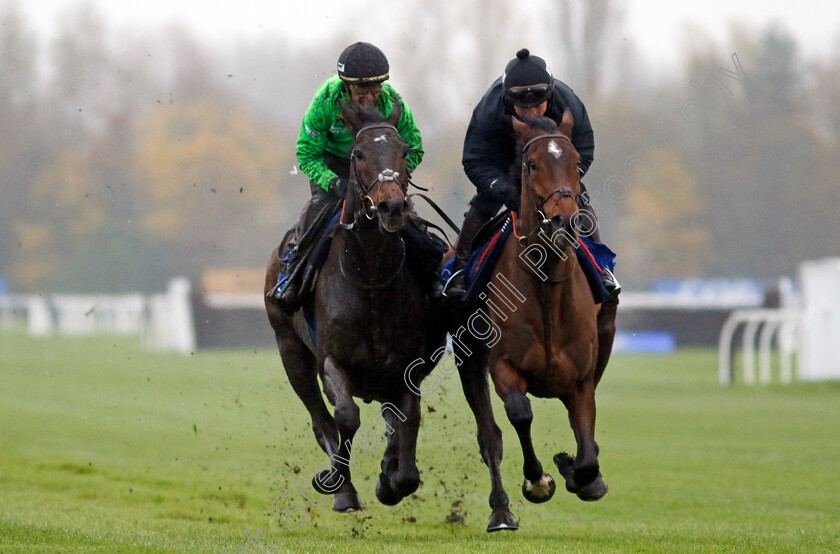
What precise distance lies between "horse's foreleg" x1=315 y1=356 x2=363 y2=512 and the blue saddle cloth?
0.89 meters

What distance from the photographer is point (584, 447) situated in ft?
20.9

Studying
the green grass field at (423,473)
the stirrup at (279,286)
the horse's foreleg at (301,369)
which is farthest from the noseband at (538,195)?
the horse's foreleg at (301,369)

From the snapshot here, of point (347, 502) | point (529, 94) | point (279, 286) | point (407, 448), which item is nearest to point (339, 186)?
point (279, 286)

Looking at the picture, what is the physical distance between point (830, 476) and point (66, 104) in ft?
136

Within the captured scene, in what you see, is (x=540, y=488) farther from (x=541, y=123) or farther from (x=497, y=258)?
(x=541, y=123)

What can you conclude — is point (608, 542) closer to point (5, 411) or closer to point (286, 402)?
point (286, 402)

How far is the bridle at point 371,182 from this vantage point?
602cm

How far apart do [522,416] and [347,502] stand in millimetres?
1417

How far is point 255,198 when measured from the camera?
1508 inches

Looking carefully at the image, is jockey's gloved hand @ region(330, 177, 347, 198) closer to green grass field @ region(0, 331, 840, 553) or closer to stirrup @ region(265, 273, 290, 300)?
stirrup @ region(265, 273, 290, 300)

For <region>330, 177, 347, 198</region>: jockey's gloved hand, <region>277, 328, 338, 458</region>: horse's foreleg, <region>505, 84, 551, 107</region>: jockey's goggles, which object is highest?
<region>505, 84, 551, 107</region>: jockey's goggles

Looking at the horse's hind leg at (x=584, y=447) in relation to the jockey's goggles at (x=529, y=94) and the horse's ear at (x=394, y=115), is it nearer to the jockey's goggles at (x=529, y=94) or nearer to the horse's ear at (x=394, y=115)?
the jockey's goggles at (x=529, y=94)

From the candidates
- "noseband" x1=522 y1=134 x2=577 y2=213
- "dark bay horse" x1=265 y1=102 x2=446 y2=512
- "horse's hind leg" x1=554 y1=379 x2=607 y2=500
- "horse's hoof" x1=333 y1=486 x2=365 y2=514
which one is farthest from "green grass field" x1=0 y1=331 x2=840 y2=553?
"noseband" x1=522 y1=134 x2=577 y2=213

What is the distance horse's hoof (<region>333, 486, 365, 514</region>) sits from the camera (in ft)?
23.4
